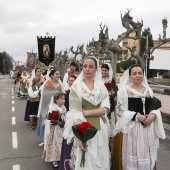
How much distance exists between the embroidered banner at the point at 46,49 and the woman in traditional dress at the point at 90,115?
12.1m

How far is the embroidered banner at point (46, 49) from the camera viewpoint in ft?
50.6

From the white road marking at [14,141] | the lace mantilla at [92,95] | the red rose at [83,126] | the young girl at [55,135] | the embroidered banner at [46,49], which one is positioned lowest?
the white road marking at [14,141]

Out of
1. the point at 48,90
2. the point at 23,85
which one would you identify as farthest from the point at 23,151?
the point at 23,85

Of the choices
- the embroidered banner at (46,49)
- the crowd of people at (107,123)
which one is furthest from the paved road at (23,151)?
the embroidered banner at (46,49)

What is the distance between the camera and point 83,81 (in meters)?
3.57

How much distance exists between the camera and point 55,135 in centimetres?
479

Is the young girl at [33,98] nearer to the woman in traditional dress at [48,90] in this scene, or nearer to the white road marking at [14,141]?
the white road marking at [14,141]

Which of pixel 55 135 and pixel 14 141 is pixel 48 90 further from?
pixel 14 141

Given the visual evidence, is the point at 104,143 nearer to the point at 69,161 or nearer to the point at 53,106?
the point at 69,161

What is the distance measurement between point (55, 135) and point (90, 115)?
1.61 meters

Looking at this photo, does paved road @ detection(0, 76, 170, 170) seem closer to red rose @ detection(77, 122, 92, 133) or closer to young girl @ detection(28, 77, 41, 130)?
young girl @ detection(28, 77, 41, 130)

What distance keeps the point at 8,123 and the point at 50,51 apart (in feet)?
25.3

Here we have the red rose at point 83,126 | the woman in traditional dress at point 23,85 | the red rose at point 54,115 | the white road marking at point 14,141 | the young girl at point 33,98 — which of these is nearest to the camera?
the red rose at point 83,126

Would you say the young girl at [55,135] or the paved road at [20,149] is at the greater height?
the young girl at [55,135]
